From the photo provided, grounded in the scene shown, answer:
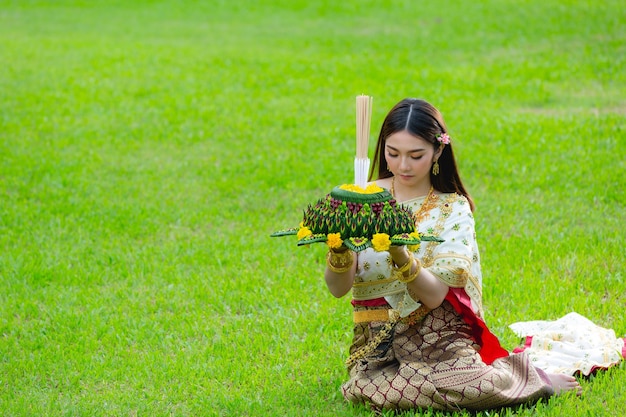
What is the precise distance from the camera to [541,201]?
6992 mm

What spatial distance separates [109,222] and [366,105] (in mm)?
3918

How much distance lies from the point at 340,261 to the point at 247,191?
411 centimetres

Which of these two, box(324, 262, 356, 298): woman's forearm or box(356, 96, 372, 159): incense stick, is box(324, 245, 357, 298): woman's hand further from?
box(356, 96, 372, 159): incense stick

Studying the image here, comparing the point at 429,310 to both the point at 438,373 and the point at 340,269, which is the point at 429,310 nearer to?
the point at 438,373

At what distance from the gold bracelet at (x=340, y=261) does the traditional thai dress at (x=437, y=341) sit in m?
0.41

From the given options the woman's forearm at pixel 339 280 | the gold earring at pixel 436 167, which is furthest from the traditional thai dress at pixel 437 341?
the woman's forearm at pixel 339 280

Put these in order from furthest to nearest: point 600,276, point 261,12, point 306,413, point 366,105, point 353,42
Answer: point 261,12
point 353,42
point 600,276
point 306,413
point 366,105

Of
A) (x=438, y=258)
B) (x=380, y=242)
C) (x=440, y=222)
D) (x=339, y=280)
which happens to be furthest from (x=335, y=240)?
(x=440, y=222)

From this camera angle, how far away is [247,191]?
755 centimetres

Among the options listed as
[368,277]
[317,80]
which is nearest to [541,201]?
[368,277]

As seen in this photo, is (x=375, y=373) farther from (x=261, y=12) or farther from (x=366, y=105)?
(x=261, y=12)

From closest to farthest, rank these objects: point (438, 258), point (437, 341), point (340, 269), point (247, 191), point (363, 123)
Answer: point (363, 123)
point (340, 269)
point (438, 258)
point (437, 341)
point (247, 191)

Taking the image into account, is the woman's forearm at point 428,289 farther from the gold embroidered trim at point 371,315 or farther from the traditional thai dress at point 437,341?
the gold embroidered trim at point 371,315

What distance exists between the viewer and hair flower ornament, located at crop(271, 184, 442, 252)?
3244 millimetres
